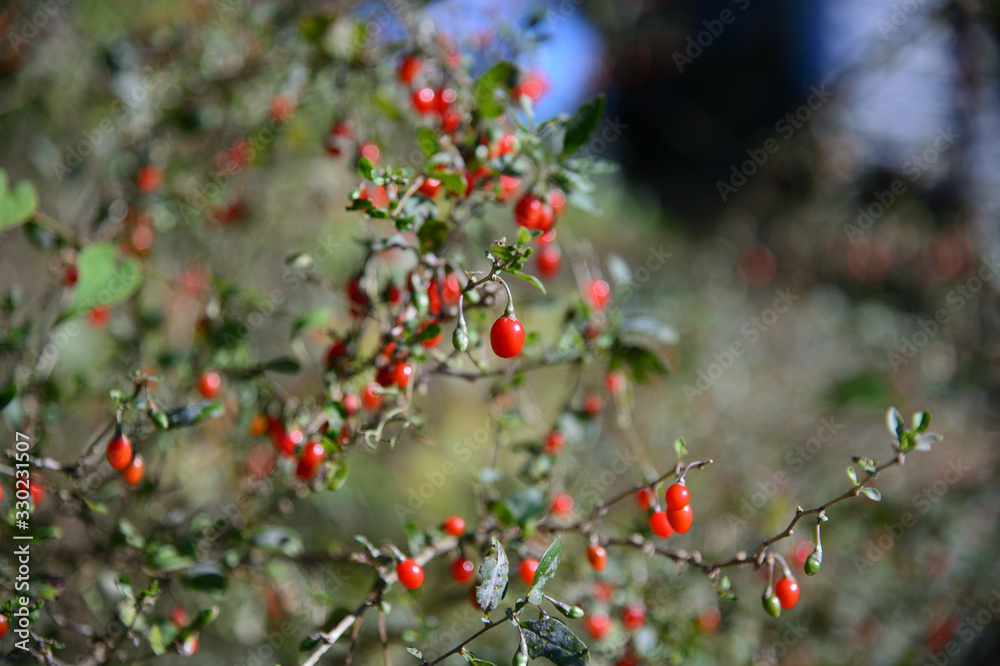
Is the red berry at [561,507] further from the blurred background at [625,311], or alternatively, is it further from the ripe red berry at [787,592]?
the ripe red berry at [787,592]

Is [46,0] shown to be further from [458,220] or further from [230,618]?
[230,618]

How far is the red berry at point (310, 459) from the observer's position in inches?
44.5

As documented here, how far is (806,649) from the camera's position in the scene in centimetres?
191

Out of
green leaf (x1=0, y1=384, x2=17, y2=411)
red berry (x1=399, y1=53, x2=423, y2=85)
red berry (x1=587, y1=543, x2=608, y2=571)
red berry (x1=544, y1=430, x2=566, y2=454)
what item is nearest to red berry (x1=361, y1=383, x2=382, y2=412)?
red berry (x1=544, y1=430, x2=566, y2=454)

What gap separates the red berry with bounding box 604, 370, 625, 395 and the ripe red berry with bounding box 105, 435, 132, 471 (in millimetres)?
895

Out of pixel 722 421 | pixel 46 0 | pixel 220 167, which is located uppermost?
pixel 46 0

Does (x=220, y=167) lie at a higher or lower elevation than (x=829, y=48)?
higher

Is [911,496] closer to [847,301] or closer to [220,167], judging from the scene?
[847,301]

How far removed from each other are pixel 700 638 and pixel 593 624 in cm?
28

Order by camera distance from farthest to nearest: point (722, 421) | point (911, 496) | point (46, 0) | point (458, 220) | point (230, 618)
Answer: point (722, 421) < point (911, 496) < point (46, 0) < point (230, 618) < point (458, 220)

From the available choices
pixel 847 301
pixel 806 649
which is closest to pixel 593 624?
pixel 806 649

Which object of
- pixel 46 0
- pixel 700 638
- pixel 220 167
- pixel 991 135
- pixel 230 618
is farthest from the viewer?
pixel 991 135

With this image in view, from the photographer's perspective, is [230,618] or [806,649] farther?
[806,649]

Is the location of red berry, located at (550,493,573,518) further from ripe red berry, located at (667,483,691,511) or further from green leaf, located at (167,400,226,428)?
green leaf, located at (167,400,226,428)
